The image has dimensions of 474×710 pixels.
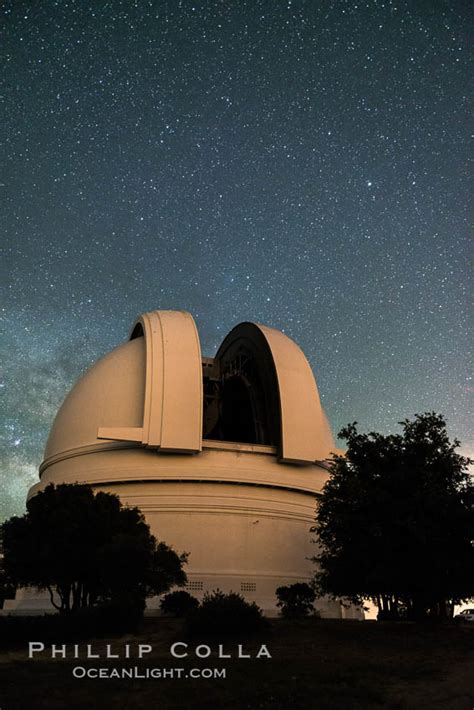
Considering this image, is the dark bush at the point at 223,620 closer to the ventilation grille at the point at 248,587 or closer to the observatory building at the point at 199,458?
the observatory building at the point at 199,458

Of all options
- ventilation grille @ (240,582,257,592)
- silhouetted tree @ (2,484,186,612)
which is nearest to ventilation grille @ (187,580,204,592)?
ventilation grille @ (240,582,257,592)

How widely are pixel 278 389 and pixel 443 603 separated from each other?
15.2 metres

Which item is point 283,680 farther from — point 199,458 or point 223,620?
point 199,458

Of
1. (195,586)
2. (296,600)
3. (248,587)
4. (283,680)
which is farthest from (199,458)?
(283,680)

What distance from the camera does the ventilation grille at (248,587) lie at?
90.5 ft

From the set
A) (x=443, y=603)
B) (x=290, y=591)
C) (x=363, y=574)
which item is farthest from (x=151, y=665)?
(x=290, y=591)

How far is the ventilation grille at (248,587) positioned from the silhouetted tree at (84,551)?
6941mm

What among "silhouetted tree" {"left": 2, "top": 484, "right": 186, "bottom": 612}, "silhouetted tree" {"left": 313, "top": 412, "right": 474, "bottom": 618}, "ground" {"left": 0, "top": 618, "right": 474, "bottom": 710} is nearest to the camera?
"ground" {"left": 0, "top": 618, "right": 474, "bottom": 710}

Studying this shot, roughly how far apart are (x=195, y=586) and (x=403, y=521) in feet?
44.4

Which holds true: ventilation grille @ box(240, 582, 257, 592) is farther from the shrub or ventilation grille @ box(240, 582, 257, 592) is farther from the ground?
the ground

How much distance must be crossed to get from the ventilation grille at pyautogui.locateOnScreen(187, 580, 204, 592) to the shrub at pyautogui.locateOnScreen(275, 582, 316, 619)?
4.22 meters

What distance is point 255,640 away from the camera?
14344mm

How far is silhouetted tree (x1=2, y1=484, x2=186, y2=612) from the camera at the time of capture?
59.6 ft

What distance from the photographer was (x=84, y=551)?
64.2 feet
